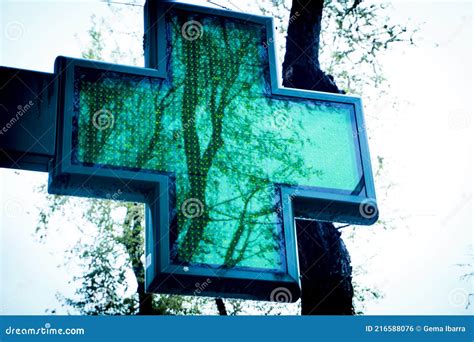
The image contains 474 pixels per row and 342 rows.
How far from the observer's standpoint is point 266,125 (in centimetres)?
460

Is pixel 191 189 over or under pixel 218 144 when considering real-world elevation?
under

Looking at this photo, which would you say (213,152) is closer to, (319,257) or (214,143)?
(214,143)

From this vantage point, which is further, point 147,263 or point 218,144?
point 218,144

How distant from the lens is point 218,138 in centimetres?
439

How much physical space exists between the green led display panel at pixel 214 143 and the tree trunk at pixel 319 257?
1.45m

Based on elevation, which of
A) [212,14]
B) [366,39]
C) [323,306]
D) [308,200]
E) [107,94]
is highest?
[366,39]

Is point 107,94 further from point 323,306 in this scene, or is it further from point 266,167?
point 323,306

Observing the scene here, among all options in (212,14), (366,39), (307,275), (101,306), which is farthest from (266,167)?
(101,306)

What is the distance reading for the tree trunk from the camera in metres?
5.89

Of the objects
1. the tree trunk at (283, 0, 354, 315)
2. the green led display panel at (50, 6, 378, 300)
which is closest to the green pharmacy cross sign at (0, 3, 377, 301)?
the green led display panel at (50, 6, 378, 300)

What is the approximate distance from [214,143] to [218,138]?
0.16 ft

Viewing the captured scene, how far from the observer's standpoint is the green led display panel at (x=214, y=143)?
13.3 feet

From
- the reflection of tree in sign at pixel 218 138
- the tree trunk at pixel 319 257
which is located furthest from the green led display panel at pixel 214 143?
the tree trunk at pixel 319 257

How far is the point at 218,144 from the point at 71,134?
0.82 metres
